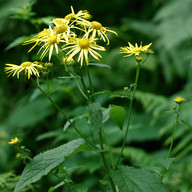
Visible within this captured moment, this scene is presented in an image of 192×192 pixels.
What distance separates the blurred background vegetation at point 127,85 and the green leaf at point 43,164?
2.39 ft

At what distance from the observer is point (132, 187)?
699mm

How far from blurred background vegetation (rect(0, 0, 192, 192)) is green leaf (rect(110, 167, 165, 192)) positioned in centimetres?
75

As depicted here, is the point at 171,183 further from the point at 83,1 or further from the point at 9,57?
the point at 83,1

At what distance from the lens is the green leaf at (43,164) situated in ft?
2.22

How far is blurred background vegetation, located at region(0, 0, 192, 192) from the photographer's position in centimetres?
192

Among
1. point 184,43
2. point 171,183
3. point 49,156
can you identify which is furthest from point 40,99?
point 49,156

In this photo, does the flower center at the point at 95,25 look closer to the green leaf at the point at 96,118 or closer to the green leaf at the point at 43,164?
the green leaf at the point at 96,118

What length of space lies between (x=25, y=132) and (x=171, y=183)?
1343 mm

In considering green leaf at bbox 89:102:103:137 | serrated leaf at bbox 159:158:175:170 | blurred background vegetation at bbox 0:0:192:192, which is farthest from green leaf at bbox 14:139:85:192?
blurred background vegetation at bbox 0:0:192:192

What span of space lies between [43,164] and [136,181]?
25cm

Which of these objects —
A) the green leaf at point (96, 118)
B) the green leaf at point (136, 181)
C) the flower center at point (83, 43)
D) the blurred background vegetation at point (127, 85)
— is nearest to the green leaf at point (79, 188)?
the green leaf at point (136, 181)

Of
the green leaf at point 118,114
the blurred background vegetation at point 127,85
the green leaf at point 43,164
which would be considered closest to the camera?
the green leaf at point 43,164

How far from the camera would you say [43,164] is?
71 centimetres

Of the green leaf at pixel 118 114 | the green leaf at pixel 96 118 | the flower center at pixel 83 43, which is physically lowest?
the green leaf at pixel 118 114
